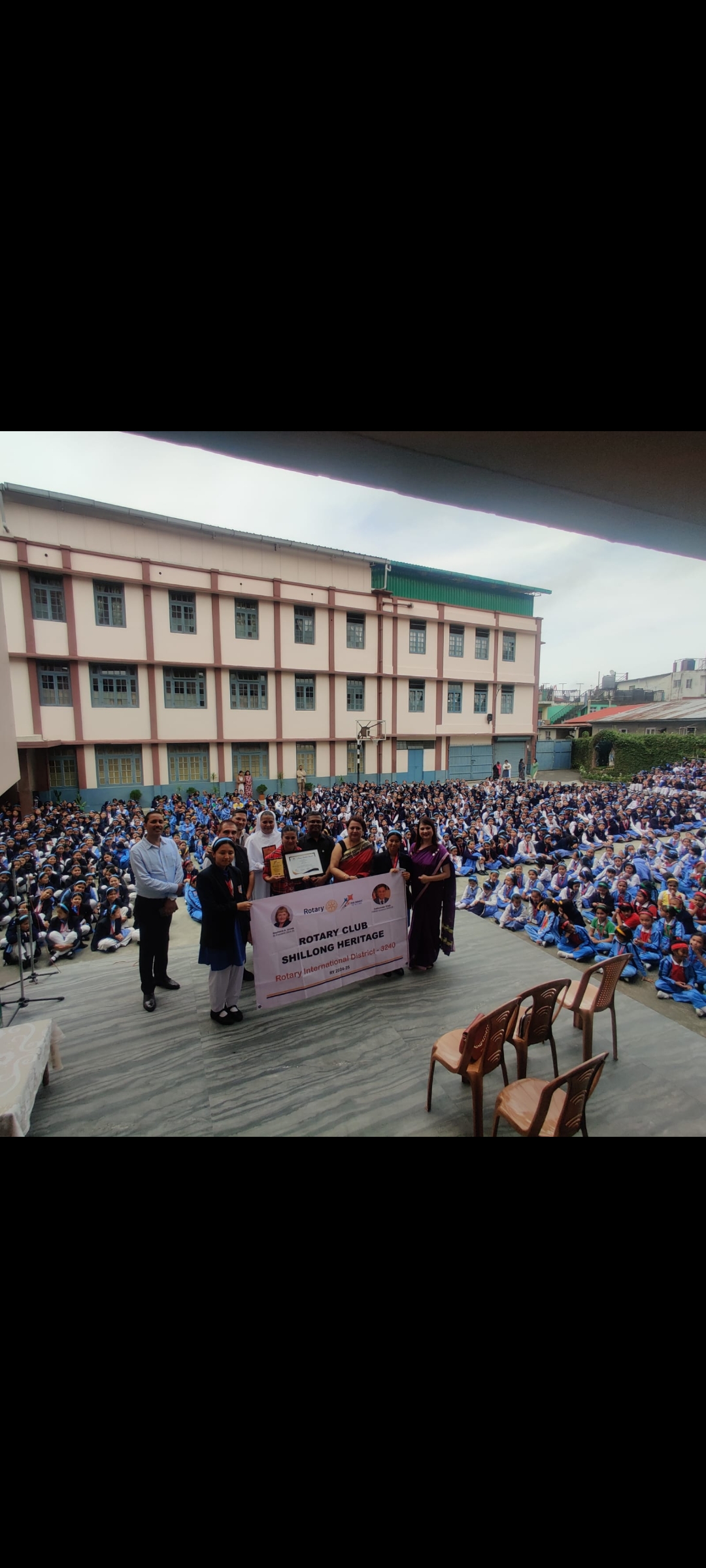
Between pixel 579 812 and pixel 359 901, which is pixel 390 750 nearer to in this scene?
pixel 579 812

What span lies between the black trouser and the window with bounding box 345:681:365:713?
1166cm

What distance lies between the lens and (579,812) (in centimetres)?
1222

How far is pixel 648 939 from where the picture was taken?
4863mm

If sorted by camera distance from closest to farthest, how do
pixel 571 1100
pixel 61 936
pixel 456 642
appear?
pixel 571 1100 → pixel 61 936 → pixel 456 642

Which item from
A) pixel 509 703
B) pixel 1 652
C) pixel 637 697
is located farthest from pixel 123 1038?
pixel 637 697

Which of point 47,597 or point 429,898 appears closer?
point 429,898

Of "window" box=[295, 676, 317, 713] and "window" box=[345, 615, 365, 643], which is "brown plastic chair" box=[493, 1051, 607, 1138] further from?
"window" box=[345, 615, 365, 643]

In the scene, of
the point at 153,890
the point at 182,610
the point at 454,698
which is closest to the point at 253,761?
the point at 182,610

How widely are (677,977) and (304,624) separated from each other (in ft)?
41.8

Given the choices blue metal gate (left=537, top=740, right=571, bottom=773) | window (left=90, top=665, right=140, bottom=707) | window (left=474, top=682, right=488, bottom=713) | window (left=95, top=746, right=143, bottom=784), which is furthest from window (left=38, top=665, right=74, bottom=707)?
blue metal gate (left=537, top=740, right=571, bottom=773)

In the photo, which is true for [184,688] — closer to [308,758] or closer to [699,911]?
[308,758]

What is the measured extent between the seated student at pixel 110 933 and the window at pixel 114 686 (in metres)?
8.85
